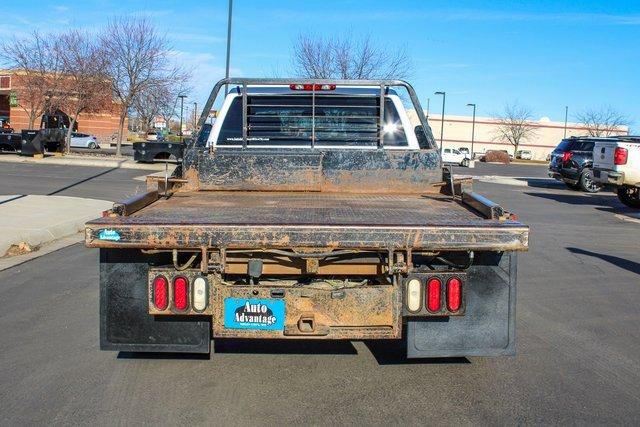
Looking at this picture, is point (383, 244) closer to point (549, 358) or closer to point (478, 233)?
point (478, 233)

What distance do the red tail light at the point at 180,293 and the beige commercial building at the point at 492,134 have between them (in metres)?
94.8

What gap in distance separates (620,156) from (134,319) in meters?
16.0

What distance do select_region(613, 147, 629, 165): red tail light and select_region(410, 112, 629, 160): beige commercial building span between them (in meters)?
79.9

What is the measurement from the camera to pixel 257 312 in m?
4.21

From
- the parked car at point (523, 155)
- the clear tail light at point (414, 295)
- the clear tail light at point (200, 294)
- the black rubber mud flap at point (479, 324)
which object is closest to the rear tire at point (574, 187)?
the black rubber mud flap at point (479, 324)

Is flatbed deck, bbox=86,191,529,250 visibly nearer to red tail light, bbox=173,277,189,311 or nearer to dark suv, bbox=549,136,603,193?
red tail light, bbox=173,277,189,311

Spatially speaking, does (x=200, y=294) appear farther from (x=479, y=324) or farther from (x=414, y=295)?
(x=479, y=324)

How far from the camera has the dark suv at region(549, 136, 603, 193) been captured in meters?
25.0

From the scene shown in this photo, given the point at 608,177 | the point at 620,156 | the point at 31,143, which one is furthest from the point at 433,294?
the point at 31,143

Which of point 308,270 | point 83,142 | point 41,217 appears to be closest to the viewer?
point 308,270

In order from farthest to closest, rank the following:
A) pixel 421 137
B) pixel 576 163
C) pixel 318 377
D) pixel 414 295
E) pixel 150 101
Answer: pixel 150 101 → pixel 576 163 → pixel 421 137 → pixel 318 377 → pixel 414 295

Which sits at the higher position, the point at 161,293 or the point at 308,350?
the point at 161,293

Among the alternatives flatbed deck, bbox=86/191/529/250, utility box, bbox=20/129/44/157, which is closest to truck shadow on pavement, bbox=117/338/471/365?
flatbed deck, bbox=86/191/529/250

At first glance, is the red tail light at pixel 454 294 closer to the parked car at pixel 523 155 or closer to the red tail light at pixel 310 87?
the red tail light at pixel 310 87
